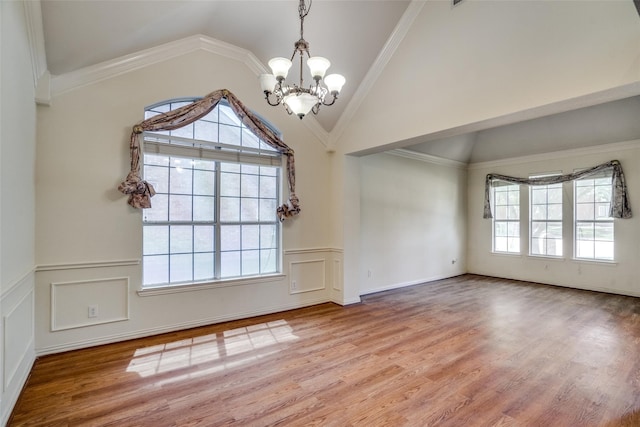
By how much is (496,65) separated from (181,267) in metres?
4.18

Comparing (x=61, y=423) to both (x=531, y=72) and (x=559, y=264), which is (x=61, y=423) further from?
(x=559, y=264)

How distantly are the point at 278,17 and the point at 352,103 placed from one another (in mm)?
1532

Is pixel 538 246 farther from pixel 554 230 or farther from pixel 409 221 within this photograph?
pixel 409 221

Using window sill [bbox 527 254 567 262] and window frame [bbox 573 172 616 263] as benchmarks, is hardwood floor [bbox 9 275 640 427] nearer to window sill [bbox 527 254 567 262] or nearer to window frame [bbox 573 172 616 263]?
window frame [bbox 573 172 616 263]

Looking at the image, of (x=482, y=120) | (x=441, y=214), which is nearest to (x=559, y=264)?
(x=441, y=214)

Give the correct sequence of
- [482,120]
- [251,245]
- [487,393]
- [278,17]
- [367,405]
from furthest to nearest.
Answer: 1. [251,245]
2. [278,17]
3. [482,120]
4. [487,393]
5. [367,405]

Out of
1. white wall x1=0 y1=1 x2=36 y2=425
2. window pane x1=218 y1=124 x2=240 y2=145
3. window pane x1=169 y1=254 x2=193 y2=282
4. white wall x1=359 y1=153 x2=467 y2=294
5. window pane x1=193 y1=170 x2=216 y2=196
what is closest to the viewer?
white wall x1=0 y1=1 x2=36 y2=425

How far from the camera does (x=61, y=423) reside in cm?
210

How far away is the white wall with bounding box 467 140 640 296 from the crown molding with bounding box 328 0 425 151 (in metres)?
4.56

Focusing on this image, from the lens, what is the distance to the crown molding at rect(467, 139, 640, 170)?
566 centimetres

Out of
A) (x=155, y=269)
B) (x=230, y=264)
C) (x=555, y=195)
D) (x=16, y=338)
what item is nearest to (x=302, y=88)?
(x=230, y=264)

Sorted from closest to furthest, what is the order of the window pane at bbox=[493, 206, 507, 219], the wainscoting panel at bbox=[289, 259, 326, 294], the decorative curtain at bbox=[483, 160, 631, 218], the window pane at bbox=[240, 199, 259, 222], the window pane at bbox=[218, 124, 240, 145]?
the window pane at bbox=[218, 124, 240, 145] → the window pane at bbox=[240, 199, 259, 222] → the wainscoting panel at bbox=[289, 259, 326, 294] → the decorative curtain at bbox=[483, 160, 631, 218] → the window pane at bbox=[493, 206, 507, 219]

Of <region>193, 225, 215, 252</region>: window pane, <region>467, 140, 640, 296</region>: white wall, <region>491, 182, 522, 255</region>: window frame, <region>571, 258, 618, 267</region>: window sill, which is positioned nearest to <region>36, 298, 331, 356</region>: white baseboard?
<region>193, 225, 215, 252</region>: window pane

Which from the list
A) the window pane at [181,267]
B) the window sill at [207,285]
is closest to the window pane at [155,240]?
the window pane at [181,267]
